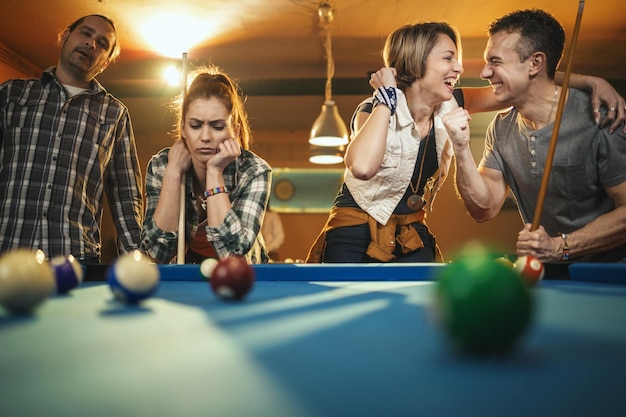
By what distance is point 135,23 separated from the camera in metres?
5.20

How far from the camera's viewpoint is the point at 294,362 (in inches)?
25.0

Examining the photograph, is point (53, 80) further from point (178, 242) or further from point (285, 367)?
point (285, 367)

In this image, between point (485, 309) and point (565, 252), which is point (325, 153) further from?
point (485, 309)

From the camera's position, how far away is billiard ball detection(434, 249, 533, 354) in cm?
65

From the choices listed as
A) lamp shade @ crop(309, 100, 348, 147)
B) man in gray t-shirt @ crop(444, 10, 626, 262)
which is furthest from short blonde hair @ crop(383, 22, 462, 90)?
lamp shade @ crop(309, 100, 348, 147)

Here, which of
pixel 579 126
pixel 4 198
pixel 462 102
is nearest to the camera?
pixel 579 126

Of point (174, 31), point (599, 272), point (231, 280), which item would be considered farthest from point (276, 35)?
point (231, 280)

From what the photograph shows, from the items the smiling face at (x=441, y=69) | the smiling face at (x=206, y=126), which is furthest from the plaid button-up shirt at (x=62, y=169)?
the smiling face at (x=441, y=69)

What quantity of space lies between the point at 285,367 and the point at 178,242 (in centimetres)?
180

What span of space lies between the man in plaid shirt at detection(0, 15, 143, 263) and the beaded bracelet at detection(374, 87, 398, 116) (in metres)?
1.44

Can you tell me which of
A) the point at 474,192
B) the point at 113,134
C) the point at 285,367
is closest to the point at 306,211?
the point at 113,134

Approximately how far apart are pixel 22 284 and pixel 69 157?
1.97 meters

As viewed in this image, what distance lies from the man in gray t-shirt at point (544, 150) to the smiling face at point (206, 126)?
954mm

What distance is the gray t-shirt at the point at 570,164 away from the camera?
2215 millimetres
